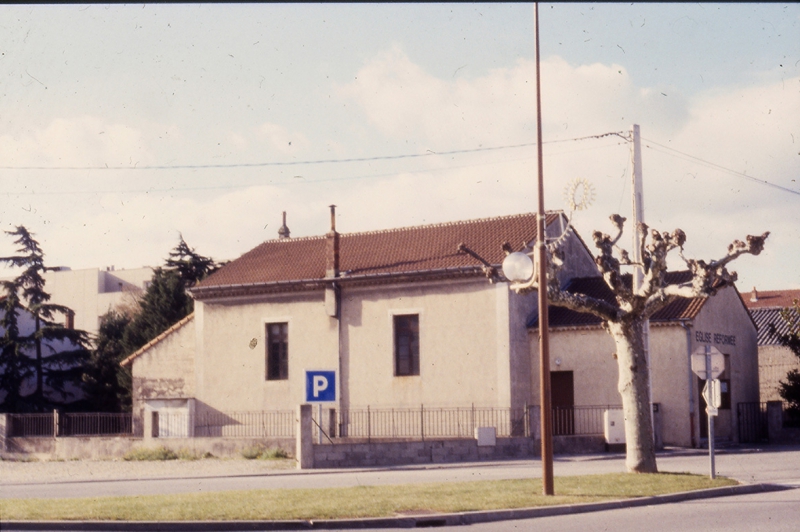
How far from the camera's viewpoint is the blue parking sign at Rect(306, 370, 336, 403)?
23188mm

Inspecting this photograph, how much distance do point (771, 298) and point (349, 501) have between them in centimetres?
6357

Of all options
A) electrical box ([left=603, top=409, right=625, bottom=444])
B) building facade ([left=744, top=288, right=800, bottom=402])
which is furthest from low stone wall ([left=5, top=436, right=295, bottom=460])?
building facade ([left=744, top=288, right=800, bottom=402])

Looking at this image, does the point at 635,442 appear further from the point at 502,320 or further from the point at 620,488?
the point at 502,320

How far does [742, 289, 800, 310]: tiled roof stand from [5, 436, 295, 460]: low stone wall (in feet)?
161

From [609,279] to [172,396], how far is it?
2367 centimetres

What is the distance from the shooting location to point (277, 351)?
120 feet

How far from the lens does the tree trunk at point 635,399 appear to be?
19078 mm

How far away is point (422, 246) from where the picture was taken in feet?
118

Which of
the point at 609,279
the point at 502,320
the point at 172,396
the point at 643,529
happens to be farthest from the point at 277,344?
the point at 643,529

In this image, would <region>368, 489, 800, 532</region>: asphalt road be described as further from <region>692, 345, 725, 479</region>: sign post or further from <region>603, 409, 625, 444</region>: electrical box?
<region>603, 409, 625, 444</region>: electrical box

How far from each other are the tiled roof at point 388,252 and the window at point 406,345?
1801mm

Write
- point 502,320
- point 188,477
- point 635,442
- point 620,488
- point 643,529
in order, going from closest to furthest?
point 643,529, point 620,488, point 635,442, point 188,477, point 502,320

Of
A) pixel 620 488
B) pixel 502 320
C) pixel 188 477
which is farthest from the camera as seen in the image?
pixel 502 320

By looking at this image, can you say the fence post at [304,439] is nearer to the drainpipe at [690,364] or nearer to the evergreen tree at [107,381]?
the drainpipe at [690,364]
